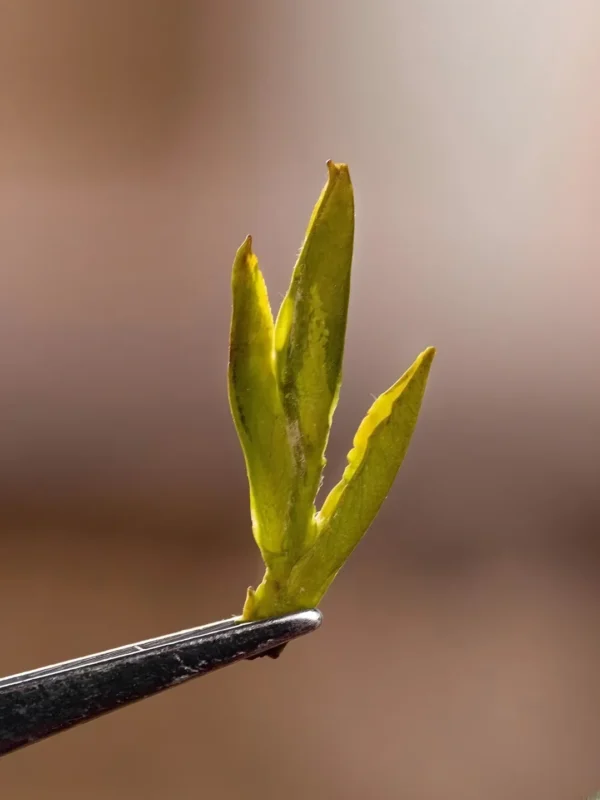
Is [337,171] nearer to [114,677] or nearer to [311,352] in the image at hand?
[311,352]

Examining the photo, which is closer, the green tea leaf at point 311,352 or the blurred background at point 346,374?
the green tea leaf at point 311,352

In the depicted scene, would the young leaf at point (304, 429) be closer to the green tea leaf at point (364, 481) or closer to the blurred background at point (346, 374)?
the green tea leaf at point (364, 481)

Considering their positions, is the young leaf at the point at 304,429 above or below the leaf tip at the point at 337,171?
below

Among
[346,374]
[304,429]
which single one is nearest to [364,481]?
[304,429]

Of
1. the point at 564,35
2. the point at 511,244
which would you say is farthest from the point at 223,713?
the point at 564,35

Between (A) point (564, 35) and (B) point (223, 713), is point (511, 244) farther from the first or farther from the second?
(B) point (223, 713)

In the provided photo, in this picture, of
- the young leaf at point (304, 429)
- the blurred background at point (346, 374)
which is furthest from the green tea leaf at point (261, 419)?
the blurred background at point (346, 374)
